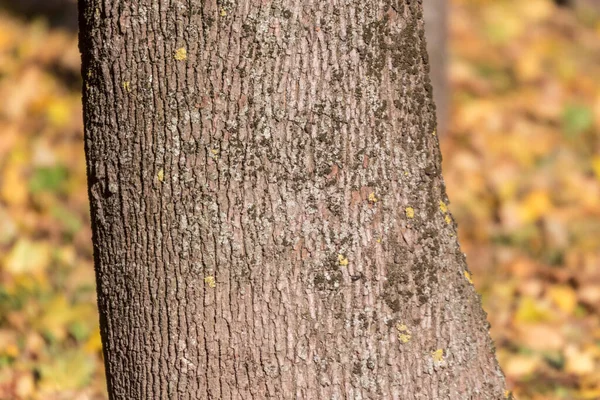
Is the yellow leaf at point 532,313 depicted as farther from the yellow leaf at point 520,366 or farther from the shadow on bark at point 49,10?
the shadow on bark at point 49,10

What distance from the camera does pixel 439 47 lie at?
4574 mm

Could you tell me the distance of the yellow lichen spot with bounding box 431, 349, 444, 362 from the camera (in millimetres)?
1810

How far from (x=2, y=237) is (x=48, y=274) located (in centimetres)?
37

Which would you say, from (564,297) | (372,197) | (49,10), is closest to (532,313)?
(564,297)

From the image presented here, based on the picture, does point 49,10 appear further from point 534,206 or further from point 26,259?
point 534,206

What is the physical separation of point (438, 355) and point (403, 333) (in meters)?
0.12

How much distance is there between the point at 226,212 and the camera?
65.6 inches

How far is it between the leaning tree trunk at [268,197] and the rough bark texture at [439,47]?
2.78 m

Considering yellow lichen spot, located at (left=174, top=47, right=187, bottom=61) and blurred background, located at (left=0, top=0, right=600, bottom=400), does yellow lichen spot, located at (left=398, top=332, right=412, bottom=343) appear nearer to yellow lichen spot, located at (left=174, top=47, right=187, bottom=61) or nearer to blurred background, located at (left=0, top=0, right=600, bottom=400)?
yellow lichen spot, located at (left=174, top=47, right=187, bottom=61)

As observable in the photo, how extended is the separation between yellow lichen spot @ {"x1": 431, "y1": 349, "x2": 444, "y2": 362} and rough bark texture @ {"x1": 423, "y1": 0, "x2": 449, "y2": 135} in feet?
9.18

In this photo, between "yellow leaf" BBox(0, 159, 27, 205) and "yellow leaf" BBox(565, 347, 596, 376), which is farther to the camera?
A: "yellow leaf" BBox(0, 159, 27, 205)

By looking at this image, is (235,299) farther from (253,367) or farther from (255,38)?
(255,38)

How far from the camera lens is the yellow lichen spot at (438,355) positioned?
1.81 metres

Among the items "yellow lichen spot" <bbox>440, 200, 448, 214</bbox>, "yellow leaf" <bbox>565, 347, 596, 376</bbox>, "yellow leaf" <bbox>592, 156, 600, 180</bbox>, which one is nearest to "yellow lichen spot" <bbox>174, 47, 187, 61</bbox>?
"yellow lichen spot" <bbox>440, 200, 448, 214</bbox>
